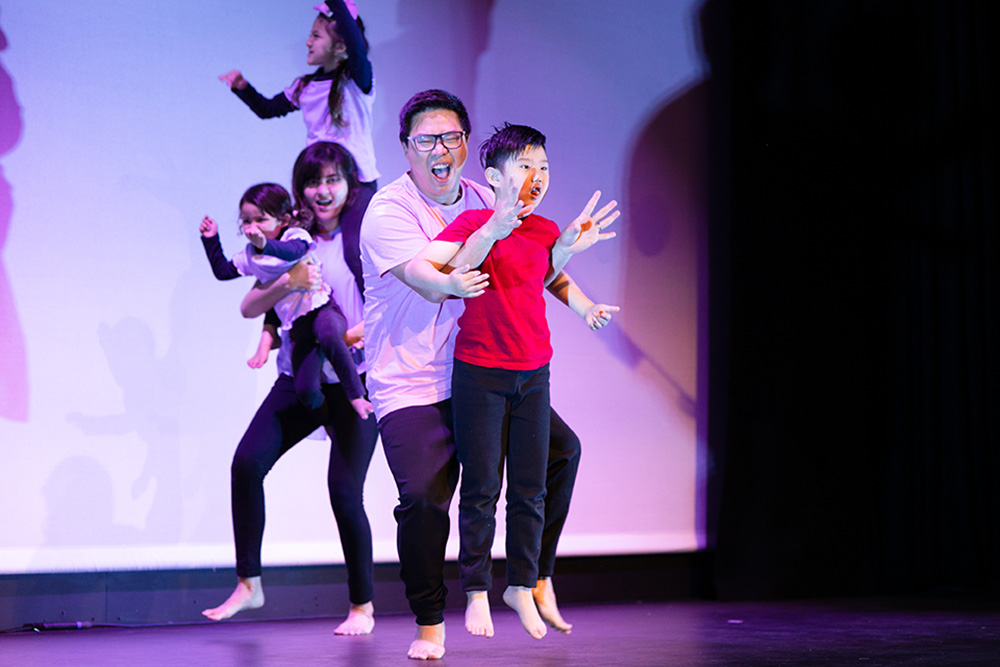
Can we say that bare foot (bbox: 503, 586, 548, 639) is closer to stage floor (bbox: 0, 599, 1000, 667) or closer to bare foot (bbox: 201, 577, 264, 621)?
stage floor (bbox: 0, 599, 1000, 667)

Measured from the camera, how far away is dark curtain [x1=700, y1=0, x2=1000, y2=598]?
443cm

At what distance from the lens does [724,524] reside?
4.44 metres

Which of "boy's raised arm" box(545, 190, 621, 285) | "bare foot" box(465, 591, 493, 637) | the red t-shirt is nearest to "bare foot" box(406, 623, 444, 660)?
"bare foot" box(465, 591, 493, 637)

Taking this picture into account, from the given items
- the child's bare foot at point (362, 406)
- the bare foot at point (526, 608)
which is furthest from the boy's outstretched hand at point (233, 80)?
the bare foot at point (526, 608)

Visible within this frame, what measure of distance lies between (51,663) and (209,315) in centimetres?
142

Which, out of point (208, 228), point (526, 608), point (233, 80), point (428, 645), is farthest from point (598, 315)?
point (233, 80)

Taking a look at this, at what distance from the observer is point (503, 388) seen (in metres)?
2.36

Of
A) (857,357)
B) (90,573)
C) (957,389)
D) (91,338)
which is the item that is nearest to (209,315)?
(91,338)

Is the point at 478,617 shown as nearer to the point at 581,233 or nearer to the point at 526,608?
the point at 526,608

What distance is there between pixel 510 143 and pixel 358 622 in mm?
1721

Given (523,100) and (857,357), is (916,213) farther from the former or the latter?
(523,100)

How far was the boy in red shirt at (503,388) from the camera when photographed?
92.7 inches

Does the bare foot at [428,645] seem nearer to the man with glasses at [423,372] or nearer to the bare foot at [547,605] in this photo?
the man with glasses at [423,372]

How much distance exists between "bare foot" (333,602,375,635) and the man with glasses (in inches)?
32.1
